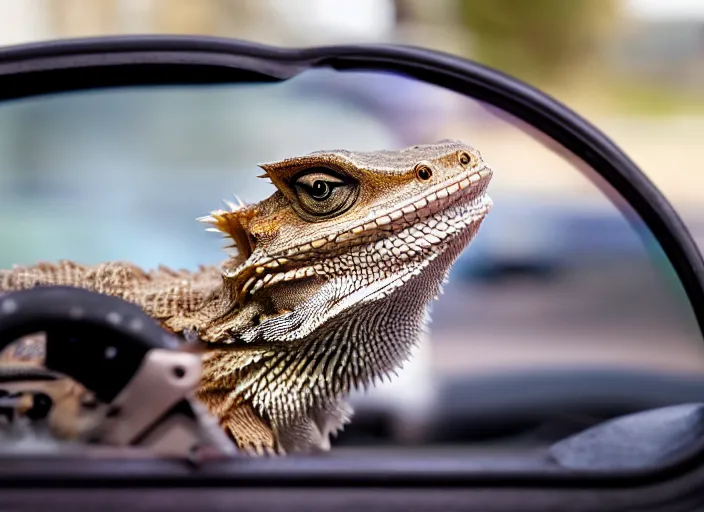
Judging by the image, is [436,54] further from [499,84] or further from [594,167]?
[594,167]

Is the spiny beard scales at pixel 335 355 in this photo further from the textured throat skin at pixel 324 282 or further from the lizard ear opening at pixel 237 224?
the lizard ear opening at pixel 237 224

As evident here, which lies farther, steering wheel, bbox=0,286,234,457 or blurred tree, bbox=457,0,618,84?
blurred tree, bbox=457,0,618,84

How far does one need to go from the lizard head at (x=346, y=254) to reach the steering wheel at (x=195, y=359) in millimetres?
224

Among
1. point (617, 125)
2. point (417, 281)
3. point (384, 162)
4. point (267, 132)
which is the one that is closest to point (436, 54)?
point (384, 162)

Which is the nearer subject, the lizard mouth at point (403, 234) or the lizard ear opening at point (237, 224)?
the lizard mouth at point (403, 234)

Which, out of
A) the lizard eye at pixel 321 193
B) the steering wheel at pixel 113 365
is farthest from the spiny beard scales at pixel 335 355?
the steering wheel at pixel 113 365

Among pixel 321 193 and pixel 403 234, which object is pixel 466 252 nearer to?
pixel 403 234

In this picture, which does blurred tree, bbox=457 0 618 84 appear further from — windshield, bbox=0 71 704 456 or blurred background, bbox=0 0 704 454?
windshield, bbox=0 71 704 456

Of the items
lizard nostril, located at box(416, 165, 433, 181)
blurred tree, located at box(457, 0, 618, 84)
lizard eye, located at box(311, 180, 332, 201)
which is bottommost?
lizard nostril, located at box(416, 165, 433, 181)

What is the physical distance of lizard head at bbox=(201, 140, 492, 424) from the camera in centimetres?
175

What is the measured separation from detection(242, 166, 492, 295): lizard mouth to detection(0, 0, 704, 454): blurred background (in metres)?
0.13

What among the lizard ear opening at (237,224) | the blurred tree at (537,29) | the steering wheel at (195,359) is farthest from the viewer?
the blurred tree at (537,29)

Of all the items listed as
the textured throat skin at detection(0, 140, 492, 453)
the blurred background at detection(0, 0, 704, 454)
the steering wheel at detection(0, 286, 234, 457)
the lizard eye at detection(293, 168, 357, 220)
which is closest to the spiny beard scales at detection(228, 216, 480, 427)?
the textured throat skin at detection(0, 140, 492, 453)

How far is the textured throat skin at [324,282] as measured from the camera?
1.75m
